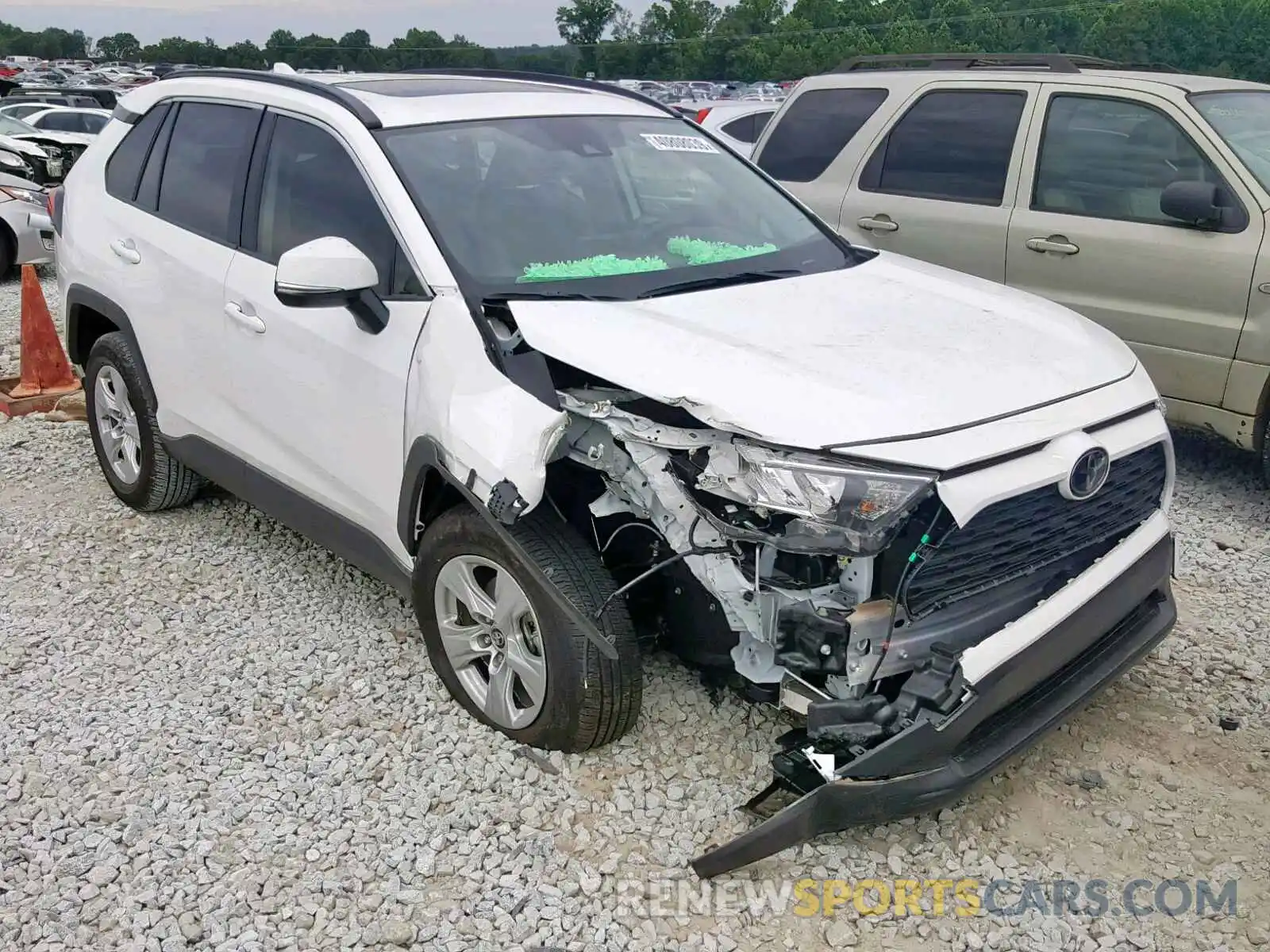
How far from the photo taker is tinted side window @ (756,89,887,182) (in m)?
6.43

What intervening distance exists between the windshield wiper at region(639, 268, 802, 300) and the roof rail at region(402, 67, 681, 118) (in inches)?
45.1

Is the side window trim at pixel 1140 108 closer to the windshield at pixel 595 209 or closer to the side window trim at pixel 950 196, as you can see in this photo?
the side window trim at pixel 950 196

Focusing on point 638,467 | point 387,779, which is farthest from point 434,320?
point 387,779

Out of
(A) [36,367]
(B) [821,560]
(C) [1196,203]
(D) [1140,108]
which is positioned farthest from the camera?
(A) [36,367]

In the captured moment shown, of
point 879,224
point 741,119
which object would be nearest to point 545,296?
point 879,224

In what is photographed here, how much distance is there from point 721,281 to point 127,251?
2616 mm

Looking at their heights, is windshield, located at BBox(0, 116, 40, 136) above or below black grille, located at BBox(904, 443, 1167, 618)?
below

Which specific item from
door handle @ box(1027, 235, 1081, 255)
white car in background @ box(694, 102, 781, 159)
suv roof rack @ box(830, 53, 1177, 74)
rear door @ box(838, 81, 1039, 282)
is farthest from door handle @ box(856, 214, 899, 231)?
white car in background @ box(694, 102, 781, 159)

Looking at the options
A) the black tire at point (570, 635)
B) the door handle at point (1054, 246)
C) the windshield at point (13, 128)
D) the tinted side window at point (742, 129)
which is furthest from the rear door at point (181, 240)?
the windshield at point (13, 128)

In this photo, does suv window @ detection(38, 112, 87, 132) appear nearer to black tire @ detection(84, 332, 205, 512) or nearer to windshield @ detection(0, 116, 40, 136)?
windshield @ detection(0, 116, 40, 136)

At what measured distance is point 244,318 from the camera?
3.90m

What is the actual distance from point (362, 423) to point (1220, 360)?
379 centimetres

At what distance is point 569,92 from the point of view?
4.27 meters

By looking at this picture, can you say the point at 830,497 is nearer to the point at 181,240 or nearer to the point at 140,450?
the point at 181,240
